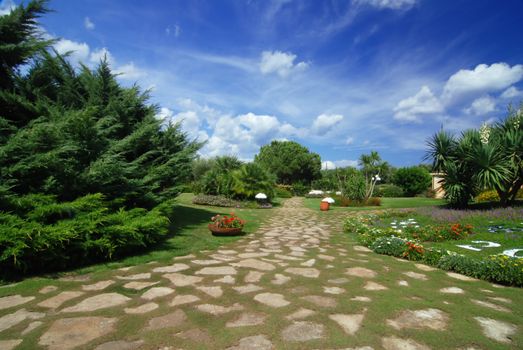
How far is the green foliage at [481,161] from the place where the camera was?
8.86 metres

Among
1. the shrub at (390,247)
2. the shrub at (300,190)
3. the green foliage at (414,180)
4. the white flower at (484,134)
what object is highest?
the white flower at (484,134)

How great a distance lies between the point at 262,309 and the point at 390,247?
12.3 ft

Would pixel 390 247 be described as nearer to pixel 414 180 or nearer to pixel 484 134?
pixel 484 134

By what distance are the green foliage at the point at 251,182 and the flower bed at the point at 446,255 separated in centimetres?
930

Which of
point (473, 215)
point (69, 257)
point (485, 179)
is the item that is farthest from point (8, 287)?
point (485, 179)

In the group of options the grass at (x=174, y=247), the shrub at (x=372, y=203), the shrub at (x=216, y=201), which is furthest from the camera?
the shrub at (x=372, y=203)

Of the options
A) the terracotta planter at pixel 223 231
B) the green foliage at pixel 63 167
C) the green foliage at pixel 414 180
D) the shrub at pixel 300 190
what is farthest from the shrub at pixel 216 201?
the green foliage at pixel 414 180

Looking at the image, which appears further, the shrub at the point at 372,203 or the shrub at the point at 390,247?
the shrub at the point at 372,203

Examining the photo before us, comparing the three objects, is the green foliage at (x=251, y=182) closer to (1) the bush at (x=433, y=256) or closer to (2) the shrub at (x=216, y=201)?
(2) the shrub at (x=216, y=201)

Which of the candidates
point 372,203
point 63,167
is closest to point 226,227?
point 63,167

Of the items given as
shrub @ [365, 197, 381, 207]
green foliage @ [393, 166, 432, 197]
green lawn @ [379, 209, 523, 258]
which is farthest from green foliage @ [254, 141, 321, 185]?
green lawn @ [379, 209, 523, 258]

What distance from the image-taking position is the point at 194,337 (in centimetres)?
227

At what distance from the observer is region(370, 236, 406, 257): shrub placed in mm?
5392

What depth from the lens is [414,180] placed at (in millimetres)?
28734
